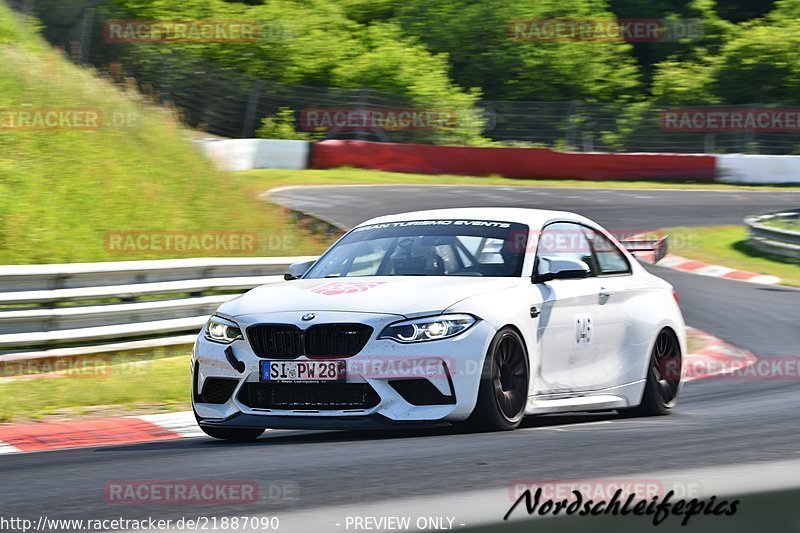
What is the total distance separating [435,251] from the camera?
293 inches

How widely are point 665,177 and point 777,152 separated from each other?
3946 millimetres

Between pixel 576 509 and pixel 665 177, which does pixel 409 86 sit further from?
pixel 576 509

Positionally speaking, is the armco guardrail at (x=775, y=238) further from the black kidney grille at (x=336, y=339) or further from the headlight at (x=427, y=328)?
the black kidney grille at (x=336, y=339)

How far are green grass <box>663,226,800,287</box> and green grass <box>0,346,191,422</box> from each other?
1204 cm

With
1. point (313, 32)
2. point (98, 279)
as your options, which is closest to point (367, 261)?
point (98, 279)

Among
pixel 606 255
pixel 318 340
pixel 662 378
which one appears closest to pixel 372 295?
pixel 318 340

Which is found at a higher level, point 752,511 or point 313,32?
point 752,511

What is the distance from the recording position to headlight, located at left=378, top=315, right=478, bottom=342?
635cm

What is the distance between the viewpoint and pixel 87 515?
436 cm

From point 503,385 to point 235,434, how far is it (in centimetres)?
164

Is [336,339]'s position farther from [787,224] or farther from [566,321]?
[787,224]

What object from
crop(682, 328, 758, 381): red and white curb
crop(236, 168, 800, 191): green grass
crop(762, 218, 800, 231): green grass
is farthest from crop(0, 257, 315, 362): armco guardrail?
crop(236, 168, 800, 191): green grass

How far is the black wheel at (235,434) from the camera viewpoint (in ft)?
23.1

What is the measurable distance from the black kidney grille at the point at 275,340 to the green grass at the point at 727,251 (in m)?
14.3
